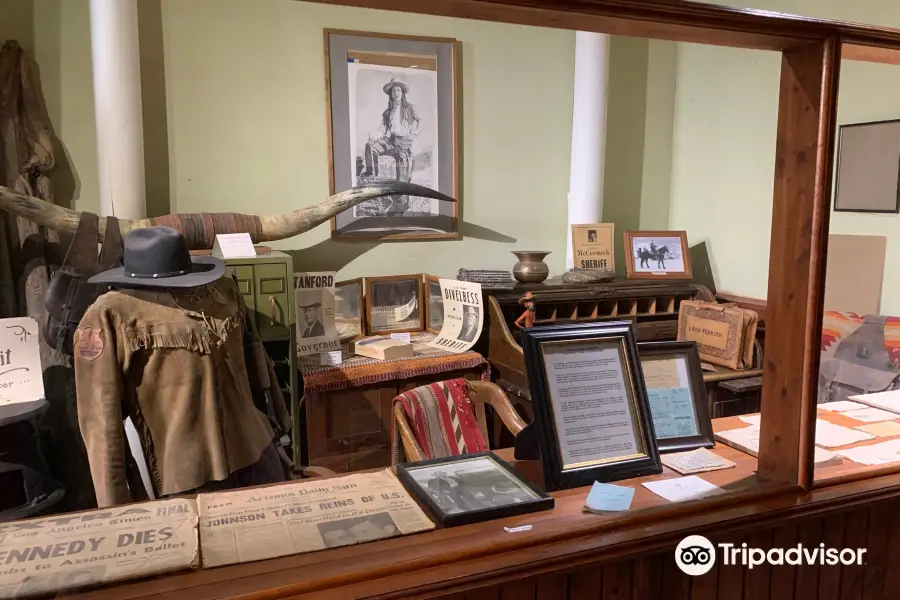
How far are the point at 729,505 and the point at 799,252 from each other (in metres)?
0.54

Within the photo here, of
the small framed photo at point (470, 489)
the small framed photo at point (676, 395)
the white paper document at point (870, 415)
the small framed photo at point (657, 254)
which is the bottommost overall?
the white paper document at point (870, 415)

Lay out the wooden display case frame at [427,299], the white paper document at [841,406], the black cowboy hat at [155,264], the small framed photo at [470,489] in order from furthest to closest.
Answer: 1. the wooden display case frame at [427,299]
2. the white paper document at [841,406]
3. the black cowboy hat at [155,264]
4. the small framed photo at [470,489]

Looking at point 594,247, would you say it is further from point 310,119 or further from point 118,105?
point 118,105

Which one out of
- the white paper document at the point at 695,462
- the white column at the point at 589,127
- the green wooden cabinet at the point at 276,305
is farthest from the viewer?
the white column at the point at 589,127

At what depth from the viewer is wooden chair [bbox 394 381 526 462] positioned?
2074mm

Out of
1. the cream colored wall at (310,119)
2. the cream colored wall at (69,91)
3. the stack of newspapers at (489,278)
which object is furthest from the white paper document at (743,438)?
the cream colored wall at (69,91)

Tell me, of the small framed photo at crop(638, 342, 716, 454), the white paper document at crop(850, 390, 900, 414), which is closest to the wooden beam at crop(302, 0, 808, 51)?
the small framed photo at crop(638, 342, 716, 454)

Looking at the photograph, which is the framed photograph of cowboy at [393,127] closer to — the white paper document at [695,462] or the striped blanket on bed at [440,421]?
the striped blanket on bed at [440,421]

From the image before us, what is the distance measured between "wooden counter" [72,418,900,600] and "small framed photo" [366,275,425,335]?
204 cm

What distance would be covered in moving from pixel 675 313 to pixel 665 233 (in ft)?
1.57

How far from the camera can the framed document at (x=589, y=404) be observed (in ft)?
4.52

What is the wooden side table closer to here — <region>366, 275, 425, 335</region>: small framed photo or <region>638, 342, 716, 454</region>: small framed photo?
<region>366, 275, 425, 335</region>: small framed photo

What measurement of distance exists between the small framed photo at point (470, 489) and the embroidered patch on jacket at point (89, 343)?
835 millimetres

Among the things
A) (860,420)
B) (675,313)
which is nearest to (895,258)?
(675,313)
